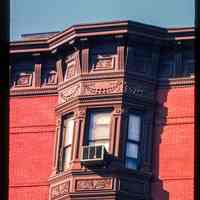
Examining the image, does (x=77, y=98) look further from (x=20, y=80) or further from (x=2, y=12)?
(x=2, y=12)

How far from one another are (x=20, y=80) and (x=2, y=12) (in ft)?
44.8

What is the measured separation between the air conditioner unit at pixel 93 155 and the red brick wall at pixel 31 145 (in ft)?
5.04

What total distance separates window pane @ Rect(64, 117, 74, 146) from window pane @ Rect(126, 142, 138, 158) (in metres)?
1.67

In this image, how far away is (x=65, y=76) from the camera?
859 inches

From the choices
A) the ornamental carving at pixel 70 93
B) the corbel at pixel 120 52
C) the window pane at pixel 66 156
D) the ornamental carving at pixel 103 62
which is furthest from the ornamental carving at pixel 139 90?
the window pane at pixel 66 156

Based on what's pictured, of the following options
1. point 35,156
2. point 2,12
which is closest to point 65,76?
point 35,156

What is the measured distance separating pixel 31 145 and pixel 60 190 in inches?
73.0

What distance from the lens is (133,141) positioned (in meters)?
20.5

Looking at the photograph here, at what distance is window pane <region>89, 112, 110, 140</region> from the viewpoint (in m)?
20.5

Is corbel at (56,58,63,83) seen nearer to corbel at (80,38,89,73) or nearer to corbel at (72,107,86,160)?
corbel at (80,38,89,73)

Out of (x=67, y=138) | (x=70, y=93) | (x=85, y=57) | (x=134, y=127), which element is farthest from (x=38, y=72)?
(x=134, y=127)

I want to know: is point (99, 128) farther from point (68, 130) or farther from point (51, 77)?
point (51, 77)

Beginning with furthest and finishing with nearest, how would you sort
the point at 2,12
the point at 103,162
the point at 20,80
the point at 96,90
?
the point at 20,80 → the point at 96,90 → the point at 103,162 → the point at 2,12

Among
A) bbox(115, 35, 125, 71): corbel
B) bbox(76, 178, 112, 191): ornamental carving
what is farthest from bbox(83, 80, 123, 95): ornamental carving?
bbox(76, 178, 112, 191): ornamental carving
